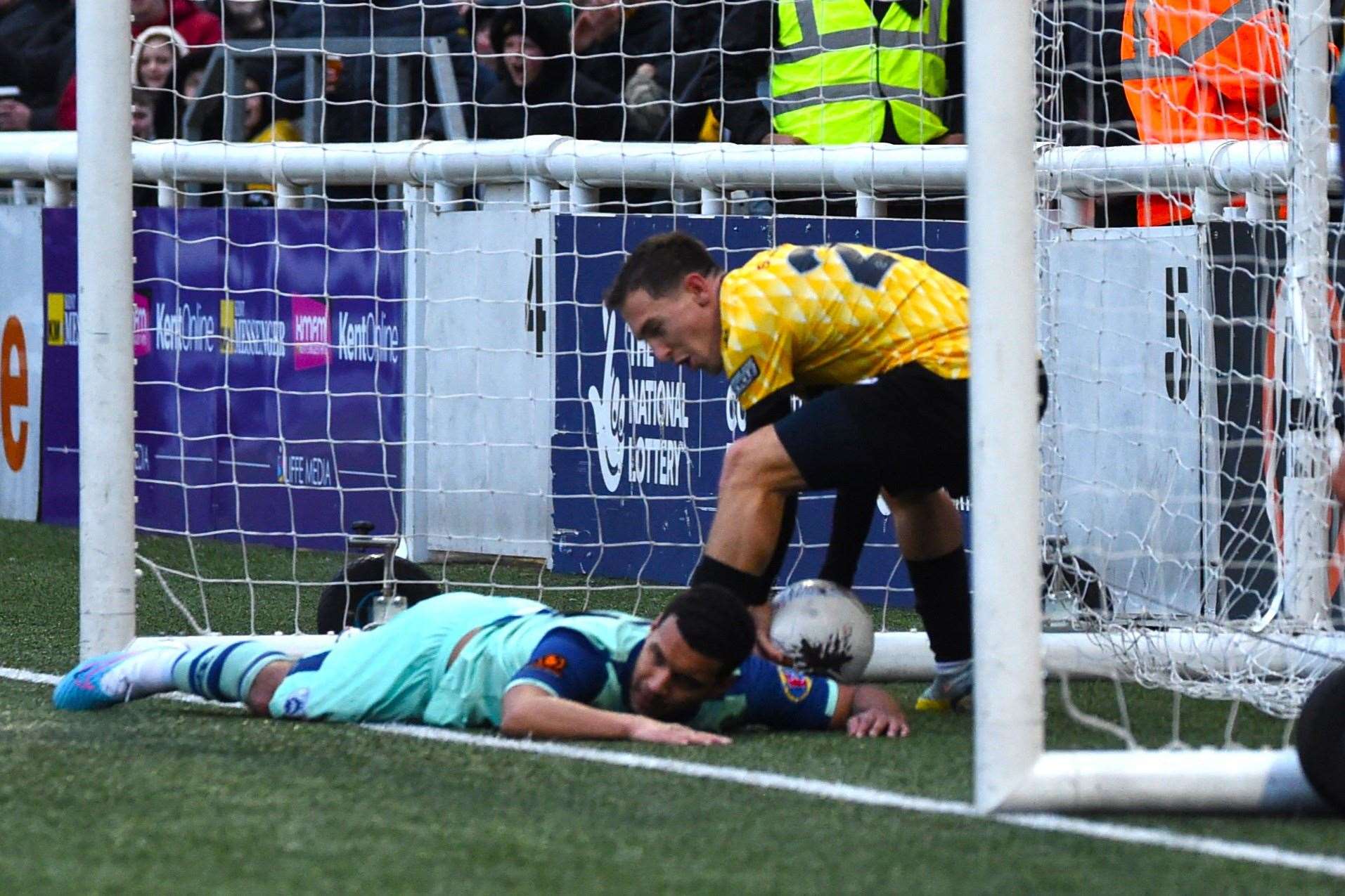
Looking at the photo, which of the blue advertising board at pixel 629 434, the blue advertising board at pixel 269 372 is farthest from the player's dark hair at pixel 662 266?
the blue advertising board at pixel 269 372

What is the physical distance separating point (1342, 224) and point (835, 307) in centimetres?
191

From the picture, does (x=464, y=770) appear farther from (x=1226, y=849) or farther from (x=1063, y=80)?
(x=1063, y=80)

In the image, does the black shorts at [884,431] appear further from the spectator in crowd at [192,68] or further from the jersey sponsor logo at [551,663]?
the spectator in crowd at [192,68]

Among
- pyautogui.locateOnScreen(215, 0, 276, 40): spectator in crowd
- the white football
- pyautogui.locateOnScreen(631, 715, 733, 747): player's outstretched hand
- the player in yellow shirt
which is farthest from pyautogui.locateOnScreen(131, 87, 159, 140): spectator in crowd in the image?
pyautogui.locateOnScreen(631, 715, 733, 747): player's outstretched hand

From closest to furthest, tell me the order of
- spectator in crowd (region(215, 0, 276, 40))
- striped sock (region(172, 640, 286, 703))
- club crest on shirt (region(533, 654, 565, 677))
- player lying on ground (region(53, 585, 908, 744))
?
player lying on ground (region(53, 585, 908, 744))
club crest on shirt (region(533, 654, 565, 677))
striped sock (region(172, 640, 286, 703))
spectator in crowd (region(215, 0, 276, 40))

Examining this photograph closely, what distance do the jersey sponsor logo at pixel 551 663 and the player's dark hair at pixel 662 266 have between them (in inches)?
35.2

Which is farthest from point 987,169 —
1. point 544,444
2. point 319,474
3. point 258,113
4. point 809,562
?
point 258,113

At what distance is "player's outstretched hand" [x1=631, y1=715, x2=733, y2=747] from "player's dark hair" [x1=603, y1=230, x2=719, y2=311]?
1050mm

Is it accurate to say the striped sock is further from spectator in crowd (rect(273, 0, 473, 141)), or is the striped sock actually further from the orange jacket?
spectator in crowd (rect(273, 0, 473, 141))

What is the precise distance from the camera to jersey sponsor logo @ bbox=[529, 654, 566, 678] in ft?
15.7

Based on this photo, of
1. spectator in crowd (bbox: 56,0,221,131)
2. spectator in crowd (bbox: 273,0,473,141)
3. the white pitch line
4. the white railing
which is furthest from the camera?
spectator in crowd (bbox: 56,0,221,131)

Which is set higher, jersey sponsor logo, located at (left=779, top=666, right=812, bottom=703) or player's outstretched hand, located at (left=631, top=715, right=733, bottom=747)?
jersey sponsor logo, located at (left=779, top=666, right=812, bottom=703)

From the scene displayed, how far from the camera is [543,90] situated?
8930 millimetres

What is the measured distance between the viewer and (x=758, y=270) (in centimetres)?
515
